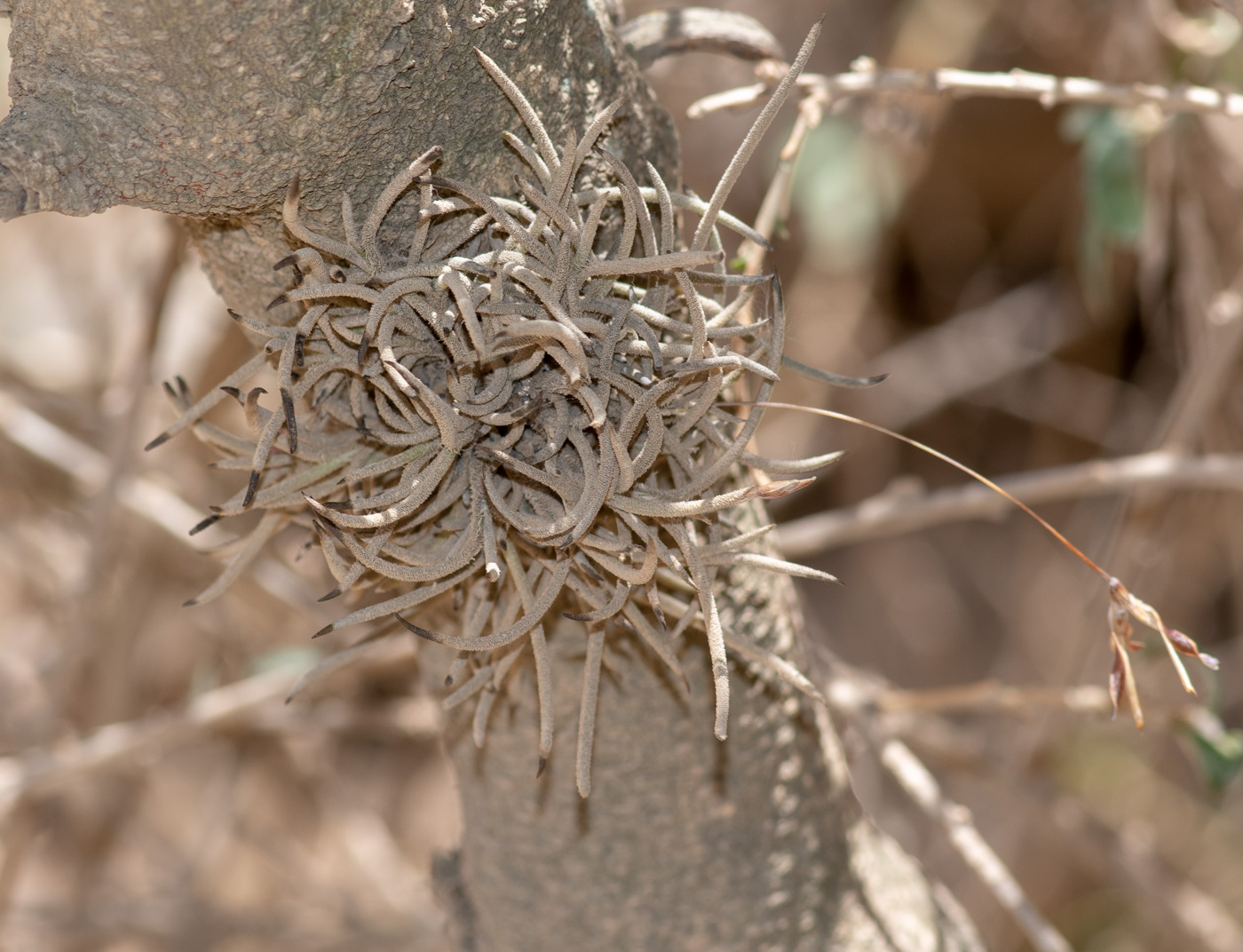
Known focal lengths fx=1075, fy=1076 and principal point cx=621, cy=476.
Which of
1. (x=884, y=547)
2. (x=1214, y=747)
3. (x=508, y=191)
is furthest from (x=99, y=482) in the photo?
(x=884, y=547)

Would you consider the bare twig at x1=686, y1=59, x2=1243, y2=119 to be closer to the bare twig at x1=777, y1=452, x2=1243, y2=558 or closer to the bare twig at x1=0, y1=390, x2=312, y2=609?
the bare twig at x1=777, y1=452, x2=1243, y2=558

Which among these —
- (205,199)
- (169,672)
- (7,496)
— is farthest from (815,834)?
(169,672)

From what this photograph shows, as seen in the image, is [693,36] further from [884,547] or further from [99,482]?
[884,547]

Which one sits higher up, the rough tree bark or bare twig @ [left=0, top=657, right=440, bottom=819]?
the rough tree bark

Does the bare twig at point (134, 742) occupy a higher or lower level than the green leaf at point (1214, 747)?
lower

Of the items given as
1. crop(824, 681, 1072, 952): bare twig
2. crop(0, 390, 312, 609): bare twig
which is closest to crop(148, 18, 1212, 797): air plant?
crop(824, 681, 1072, 952): bare twig

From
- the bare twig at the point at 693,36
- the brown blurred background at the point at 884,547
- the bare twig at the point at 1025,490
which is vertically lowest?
the brown blurred background at the point at 884,547

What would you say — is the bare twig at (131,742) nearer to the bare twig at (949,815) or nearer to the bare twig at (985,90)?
the bare twig at (949,815)

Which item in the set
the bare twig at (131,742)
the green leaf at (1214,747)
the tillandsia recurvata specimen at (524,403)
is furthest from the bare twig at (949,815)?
the bare twig at (131,742)
